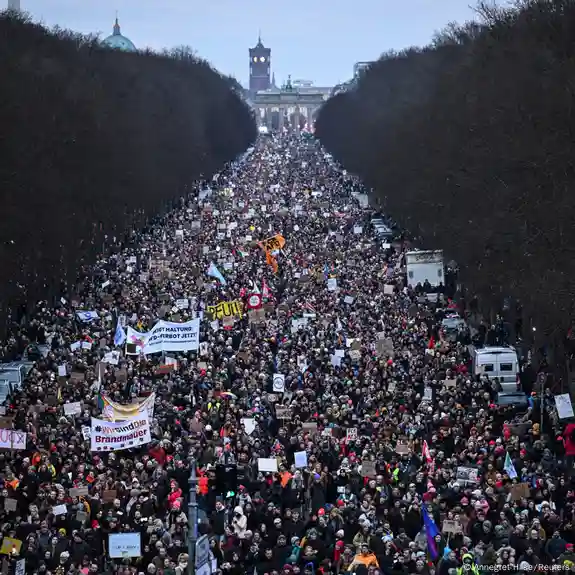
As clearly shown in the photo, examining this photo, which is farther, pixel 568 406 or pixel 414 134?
pixel 414 134

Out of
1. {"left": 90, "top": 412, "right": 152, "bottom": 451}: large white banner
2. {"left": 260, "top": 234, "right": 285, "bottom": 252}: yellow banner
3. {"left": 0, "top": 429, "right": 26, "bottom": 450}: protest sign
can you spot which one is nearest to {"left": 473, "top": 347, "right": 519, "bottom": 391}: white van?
{"left": 90, "top": 412, "right": 152, "bottom": 451}: large white banner

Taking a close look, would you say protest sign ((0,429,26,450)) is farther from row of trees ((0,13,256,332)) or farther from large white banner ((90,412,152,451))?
row of trees ((0,13,256,332))

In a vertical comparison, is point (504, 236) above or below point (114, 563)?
above

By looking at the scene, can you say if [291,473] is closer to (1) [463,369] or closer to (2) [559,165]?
(1) [463,369]

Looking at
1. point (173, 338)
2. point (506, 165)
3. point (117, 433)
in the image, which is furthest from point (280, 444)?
point (506, 165)

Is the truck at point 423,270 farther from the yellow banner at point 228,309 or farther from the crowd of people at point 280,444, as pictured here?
the yellow banner at point 228,309

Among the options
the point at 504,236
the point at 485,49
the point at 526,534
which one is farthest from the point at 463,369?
the point at 485,49
